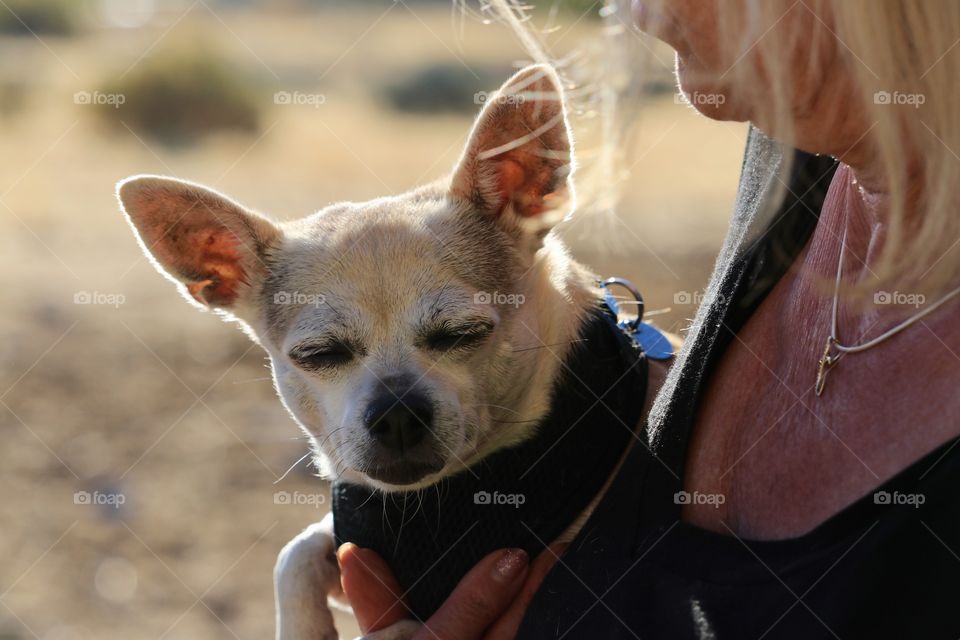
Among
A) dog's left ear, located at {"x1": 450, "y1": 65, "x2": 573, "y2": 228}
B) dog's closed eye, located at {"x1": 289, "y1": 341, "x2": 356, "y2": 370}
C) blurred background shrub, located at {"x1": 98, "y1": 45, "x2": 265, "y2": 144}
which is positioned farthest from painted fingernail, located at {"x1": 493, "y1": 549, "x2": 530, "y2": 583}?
blurred background shrub, located at {"x1": 98, "y1": 45, "x2": 265, "y2": 144}

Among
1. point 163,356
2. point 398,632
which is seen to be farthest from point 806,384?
point 163,356

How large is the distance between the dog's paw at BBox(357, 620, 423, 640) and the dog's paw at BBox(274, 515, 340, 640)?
364 millimetres

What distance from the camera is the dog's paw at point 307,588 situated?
267 centimetres

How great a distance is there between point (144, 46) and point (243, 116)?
10.3 feet

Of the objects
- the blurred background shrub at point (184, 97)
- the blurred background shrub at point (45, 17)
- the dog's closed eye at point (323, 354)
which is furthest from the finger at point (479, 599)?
the blurred background shrub at point (45, 17)

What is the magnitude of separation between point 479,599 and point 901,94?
131 centimetres

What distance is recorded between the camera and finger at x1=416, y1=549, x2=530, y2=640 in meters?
2.08

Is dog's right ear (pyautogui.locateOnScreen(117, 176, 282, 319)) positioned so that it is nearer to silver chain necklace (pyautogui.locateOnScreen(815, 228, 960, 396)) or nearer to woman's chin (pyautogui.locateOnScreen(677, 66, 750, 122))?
woman's chin (pyautogui.locateOnScreen(677, 66, 750, 122))

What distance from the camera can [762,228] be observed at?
1.98 metres

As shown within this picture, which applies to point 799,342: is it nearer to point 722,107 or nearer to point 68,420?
point 722,107

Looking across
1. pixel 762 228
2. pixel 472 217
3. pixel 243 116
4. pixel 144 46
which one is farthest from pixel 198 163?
pixel 762 228

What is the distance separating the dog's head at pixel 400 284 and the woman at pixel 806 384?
0.54 metres

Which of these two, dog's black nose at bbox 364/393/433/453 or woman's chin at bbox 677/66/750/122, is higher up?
woman's chin at bbox 677/66/750/122

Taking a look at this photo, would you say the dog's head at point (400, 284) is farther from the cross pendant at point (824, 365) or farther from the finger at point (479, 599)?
the cross pendant at point (824, 365)
